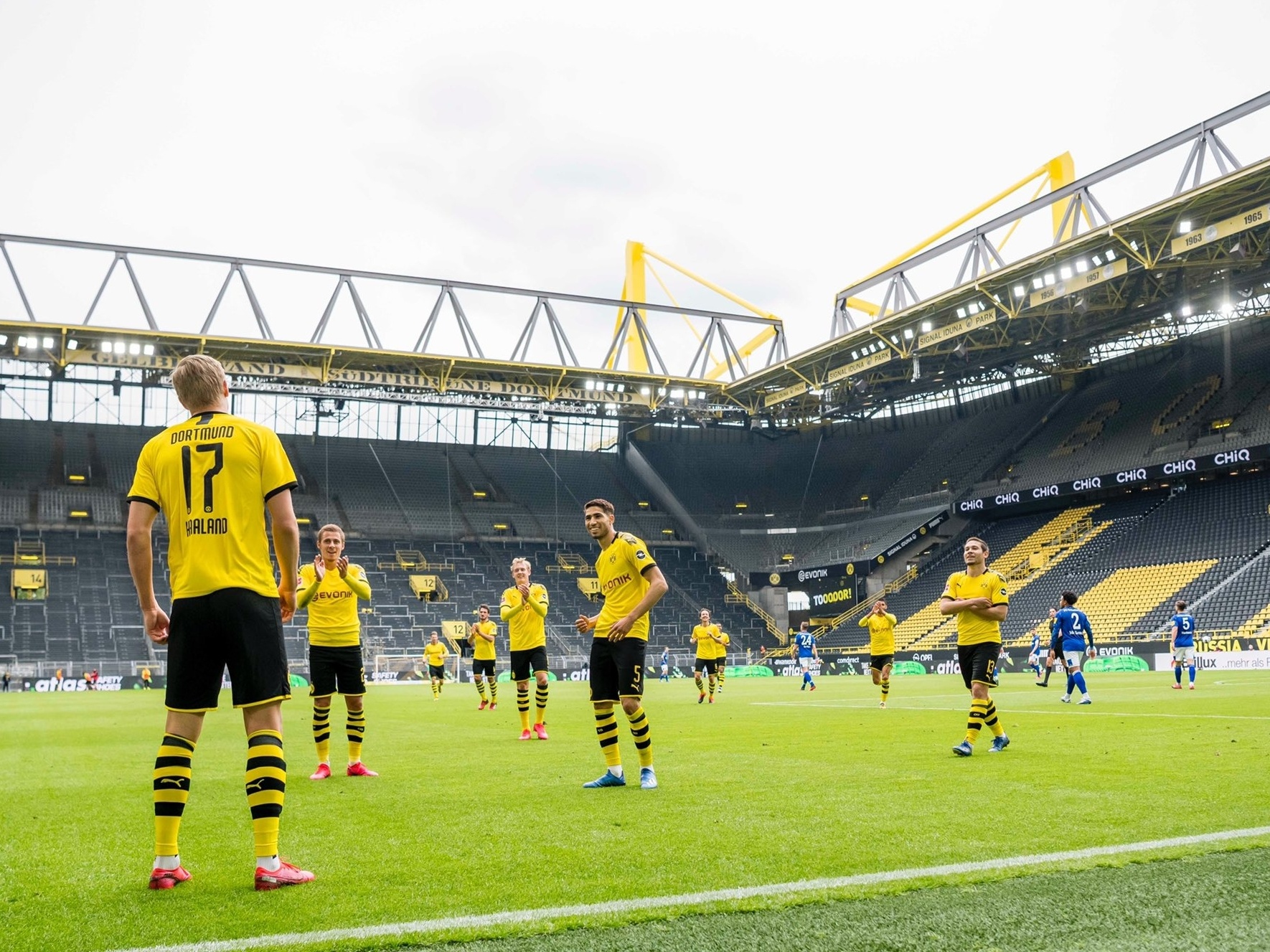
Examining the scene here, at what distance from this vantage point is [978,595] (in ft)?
35.0

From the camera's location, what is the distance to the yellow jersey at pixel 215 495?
4.73 meters

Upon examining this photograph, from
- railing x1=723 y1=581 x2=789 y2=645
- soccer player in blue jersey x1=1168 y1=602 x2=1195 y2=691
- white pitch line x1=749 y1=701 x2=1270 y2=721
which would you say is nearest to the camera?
white pitch line x1=749 y1=701 x2=1270 y2=721

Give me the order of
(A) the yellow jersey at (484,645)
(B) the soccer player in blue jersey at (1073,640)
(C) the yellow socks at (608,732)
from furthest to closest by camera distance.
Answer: (A) the yellow jersey at (484,645)
(B) the soccer player in blue jersey at (1073,640)
(C) the yellow socks at (608,732)

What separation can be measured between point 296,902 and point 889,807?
3.78 m

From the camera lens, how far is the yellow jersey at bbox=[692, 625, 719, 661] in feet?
78.3

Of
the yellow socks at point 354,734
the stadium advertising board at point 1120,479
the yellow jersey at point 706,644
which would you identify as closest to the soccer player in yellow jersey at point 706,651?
the yellow jersey at point 706,644

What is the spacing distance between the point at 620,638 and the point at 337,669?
3114 mm

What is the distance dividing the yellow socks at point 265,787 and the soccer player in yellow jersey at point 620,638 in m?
3.49

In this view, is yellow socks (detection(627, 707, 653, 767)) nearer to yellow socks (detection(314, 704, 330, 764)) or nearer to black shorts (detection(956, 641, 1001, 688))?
yellow socks (detection(314, 704, 330, 764))

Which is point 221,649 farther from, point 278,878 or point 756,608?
point 756,608

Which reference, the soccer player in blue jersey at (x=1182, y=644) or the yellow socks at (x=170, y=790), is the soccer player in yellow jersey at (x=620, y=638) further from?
the soccer player in blue jersey at (x=1182, y=644)

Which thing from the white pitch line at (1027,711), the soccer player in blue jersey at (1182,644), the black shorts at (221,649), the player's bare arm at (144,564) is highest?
the player's bare arm at (144,564)

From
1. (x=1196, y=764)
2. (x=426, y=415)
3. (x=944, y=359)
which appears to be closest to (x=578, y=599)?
(x=426, y=415)

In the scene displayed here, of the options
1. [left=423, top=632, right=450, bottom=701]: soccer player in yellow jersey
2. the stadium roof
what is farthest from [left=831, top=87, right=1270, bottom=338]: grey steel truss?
[left=423, top=632, right=450, bottom=701]: soccer player in yellow jersey
